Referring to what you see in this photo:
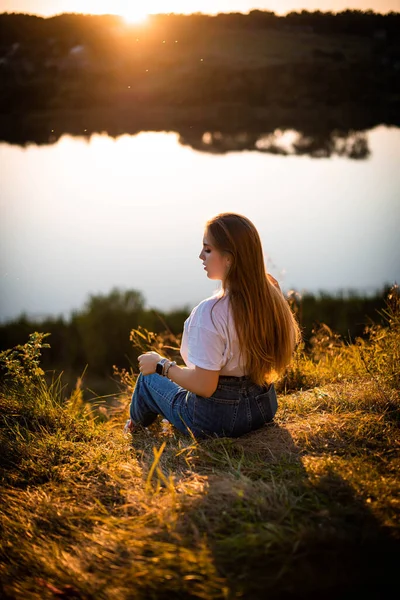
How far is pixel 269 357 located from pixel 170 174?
33.6 ft

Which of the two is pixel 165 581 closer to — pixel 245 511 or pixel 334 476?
pixel 245 511

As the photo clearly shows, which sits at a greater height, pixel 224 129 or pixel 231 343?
pixel 224 129

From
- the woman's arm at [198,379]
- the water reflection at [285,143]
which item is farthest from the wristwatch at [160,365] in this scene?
the water reflection at [285,143]

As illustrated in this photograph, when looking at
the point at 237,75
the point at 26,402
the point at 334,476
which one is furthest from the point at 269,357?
the point at 237,75

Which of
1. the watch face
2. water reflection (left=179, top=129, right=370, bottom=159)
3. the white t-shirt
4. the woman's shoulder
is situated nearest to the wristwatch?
the watch face

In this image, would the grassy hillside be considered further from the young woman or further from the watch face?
the watch face

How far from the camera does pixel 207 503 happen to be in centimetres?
229

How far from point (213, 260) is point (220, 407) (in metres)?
0.79

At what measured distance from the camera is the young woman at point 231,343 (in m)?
2.78

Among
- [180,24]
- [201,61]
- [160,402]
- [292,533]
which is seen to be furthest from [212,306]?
[201,61]

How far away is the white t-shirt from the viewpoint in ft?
9.07

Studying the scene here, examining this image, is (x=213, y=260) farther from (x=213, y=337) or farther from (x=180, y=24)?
(x=180, y=24)

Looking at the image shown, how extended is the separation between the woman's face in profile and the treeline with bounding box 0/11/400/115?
876cm

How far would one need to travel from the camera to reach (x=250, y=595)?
1.79 metres
